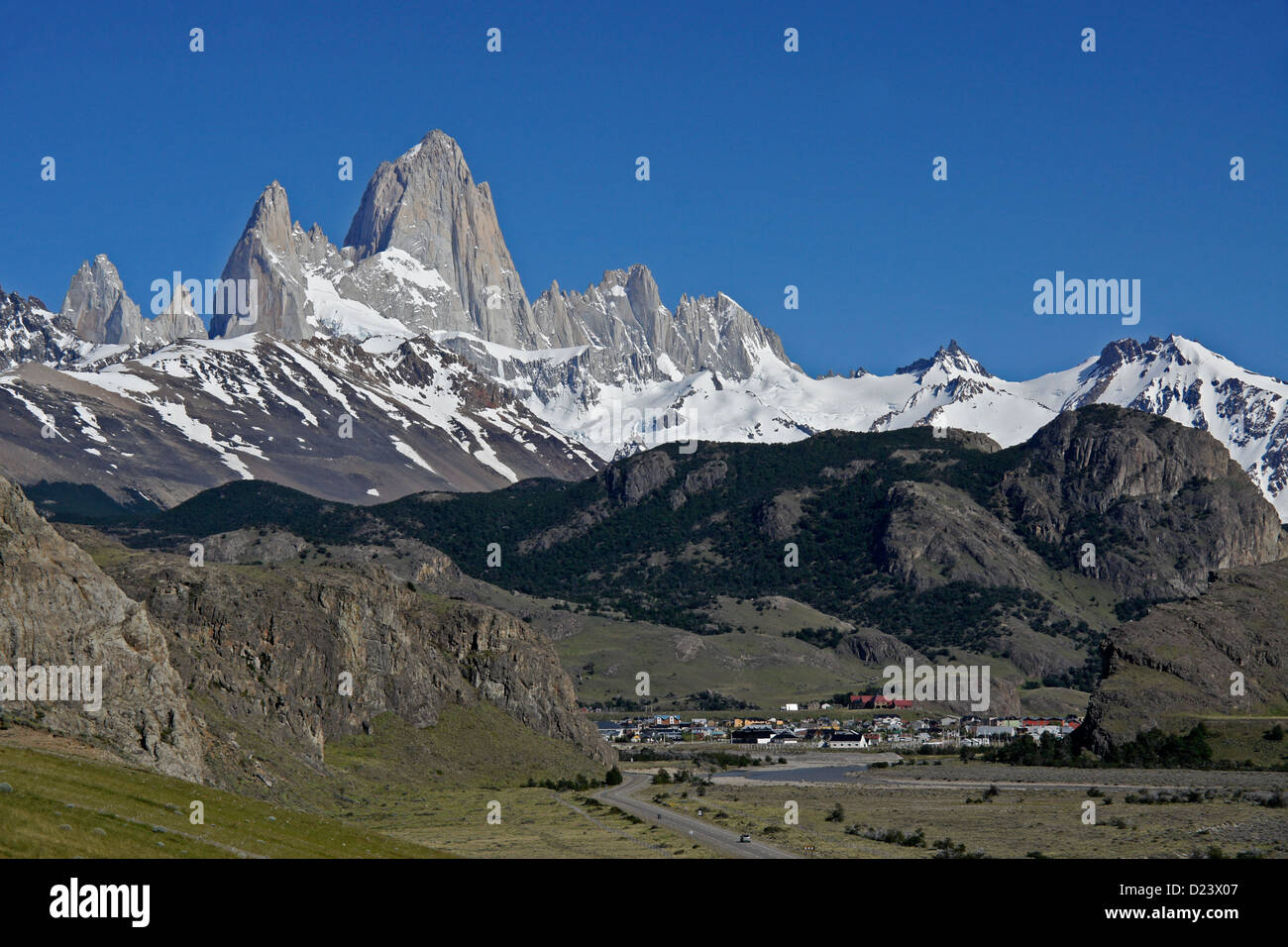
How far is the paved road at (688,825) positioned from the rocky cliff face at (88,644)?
3078cm

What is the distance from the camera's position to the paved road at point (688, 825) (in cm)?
9169

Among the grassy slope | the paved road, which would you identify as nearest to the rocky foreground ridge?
the grassy slope

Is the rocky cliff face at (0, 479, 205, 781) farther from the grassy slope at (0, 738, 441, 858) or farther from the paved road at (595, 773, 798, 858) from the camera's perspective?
the paved road at (595, 773, 798, 858)

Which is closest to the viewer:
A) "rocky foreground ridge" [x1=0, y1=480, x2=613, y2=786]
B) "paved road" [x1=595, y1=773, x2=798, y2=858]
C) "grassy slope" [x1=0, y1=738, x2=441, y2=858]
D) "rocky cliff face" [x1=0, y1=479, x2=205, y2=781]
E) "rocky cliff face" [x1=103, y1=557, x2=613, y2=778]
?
"grassy slope" [x1=0, y1=738, x2=441, y2=858]

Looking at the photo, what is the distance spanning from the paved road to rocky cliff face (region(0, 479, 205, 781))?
101 ft

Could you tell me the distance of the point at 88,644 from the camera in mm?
89188

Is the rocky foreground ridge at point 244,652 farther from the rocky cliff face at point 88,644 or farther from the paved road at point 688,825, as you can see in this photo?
the paved road at point 688,825

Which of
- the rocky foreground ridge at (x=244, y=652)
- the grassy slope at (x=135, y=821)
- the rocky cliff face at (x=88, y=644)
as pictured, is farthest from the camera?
the rocky foreground ridge at (x=244, y=652)

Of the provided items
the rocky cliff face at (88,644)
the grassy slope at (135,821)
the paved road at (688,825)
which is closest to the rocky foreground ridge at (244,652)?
the rocky cliff face at (88,644)

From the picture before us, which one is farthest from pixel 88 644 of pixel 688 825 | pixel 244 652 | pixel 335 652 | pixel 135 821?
pixel 335 652

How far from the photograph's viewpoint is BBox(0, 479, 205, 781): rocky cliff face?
84188mm
